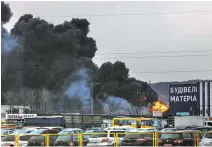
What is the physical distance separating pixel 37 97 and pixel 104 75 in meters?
33.1

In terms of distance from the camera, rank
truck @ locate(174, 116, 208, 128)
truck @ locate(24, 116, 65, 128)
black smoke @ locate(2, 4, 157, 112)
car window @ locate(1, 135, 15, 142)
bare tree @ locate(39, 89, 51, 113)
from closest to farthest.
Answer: car window @ locate(1, 135, 15, 142) → truck @ locate(174, 116, 208, 128) → truck @ locate(24, 116, 65, 128) → bare tree @ locate(39, 89, 51, 113) → black smoke @ locate(2, 4, 157, 112)

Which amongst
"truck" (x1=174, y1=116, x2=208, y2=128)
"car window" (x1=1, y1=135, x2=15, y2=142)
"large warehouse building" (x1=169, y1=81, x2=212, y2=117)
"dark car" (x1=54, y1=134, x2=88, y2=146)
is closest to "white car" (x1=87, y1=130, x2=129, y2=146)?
"dark car" (x1=54, y1=134, x2=88, y2=146)

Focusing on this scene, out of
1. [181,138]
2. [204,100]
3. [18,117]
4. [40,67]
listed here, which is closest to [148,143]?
[181,138]

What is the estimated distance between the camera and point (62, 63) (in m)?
110

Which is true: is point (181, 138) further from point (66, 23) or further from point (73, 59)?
point (66, 23)

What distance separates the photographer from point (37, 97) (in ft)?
270

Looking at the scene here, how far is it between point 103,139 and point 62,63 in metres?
88.0

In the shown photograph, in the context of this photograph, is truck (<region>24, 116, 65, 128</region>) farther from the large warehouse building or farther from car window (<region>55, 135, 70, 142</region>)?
car window (<region>55, 135, 70, 142</region>)

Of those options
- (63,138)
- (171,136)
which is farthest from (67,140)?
(171,136)

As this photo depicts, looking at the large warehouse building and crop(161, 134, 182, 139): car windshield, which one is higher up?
the large warehouse building

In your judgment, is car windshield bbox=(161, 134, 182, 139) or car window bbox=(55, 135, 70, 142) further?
car window bbox=(55, 135, 70, 142)

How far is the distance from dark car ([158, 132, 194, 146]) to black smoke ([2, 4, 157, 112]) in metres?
74.6

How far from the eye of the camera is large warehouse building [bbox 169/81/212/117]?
45.9m

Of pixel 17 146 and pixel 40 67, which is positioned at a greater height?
pixel 40 67
